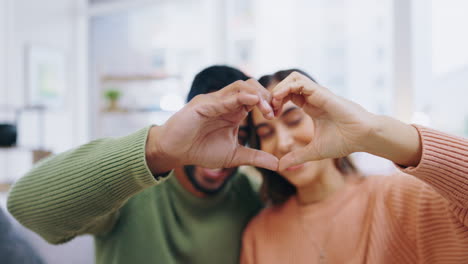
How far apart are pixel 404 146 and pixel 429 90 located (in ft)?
7.98

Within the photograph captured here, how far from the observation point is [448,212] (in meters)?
0.72

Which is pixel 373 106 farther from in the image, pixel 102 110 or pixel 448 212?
pixel 102 110

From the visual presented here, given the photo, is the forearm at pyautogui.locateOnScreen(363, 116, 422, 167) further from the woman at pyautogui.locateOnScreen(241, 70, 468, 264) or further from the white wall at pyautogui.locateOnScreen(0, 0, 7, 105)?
the white wall at pyautogui.locateOnScreen(0, 0, 7, 105)

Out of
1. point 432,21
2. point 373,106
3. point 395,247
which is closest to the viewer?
point 395,247

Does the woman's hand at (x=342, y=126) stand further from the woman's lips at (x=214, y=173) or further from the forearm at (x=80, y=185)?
the woman's lips at (x=214, y=173)

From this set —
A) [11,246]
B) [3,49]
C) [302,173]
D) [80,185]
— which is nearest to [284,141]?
[302,173]

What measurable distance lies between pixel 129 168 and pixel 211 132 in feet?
0.55

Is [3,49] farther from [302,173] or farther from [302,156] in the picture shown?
[302,156]

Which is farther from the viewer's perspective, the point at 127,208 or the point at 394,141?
the point at 127,208

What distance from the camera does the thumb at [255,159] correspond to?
28.7 inches

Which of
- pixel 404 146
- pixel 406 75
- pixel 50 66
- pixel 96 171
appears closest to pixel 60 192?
pixel 96 171

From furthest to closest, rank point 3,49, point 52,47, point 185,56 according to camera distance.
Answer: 1. point 52,47
2. point 185,56
3. point 3,49

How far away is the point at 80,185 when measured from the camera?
73cm

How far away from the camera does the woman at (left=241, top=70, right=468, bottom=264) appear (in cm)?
66
